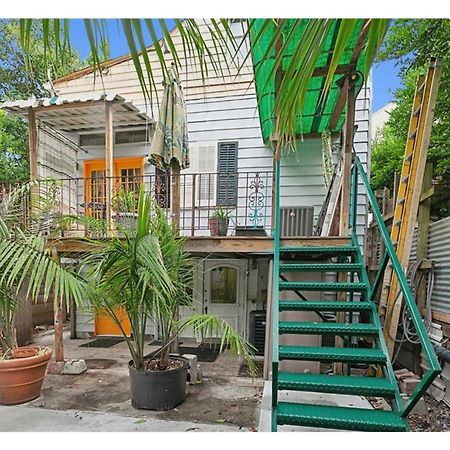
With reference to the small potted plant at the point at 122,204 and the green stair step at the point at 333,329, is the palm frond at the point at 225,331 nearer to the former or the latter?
the green stair step at the point at 333,329

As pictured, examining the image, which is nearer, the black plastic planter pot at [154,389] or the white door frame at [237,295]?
the black plastic planter pot at [154,389]

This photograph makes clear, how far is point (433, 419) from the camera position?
2.66 m

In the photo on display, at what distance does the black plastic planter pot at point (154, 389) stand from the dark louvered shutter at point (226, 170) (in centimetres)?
298

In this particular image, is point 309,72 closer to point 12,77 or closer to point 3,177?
point 12,77

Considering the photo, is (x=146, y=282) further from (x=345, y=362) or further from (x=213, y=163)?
(x=213, y=163)

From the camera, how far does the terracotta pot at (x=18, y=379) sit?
2.95m

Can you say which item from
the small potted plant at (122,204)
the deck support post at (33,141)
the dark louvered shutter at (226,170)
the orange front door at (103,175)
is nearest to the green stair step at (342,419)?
the small potted plant at (122,204)

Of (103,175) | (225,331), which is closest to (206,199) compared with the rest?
(103,175)

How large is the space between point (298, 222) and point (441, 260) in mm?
2071

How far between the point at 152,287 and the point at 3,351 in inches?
74.8

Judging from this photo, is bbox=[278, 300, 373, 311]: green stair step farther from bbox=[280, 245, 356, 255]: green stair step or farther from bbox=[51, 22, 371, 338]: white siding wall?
bbox=[51, 22, 371, 338]: white siding wall

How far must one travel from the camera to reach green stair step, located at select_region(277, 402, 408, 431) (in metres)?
1.96

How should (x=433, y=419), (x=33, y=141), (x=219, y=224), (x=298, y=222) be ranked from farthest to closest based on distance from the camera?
(x=298, y=222), (x=33, y=141), (x=219, y=224), (x=433, y=419)
